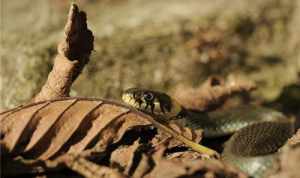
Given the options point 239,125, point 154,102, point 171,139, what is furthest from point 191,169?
point 239,125

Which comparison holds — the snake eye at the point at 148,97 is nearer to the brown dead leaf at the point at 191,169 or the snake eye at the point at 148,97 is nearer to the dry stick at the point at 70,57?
the dry stick at the point at 70,57

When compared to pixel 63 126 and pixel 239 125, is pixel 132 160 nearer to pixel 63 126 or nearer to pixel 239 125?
pixel 63 126

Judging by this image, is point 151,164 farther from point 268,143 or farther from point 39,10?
point 39,10

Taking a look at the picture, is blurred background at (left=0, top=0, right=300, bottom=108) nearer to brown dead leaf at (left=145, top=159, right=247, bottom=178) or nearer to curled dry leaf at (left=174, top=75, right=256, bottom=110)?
curled dry leaf at (left=174, top=75, right=256, bottom=110)

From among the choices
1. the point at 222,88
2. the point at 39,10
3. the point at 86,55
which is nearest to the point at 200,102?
the point at 222,88

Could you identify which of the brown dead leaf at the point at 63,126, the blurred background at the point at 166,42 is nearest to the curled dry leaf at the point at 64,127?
the brown dead leaf at the point at 63,126

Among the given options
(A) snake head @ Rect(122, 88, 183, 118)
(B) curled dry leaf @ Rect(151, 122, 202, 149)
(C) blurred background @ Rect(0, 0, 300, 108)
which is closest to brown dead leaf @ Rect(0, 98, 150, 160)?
→ (B) curled dry leaf @ Rect(151, 122, 202, 149)
